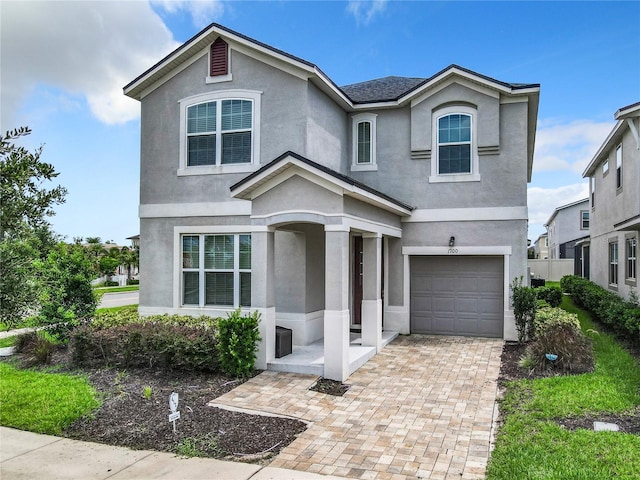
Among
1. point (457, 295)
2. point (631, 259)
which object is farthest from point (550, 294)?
point (457, 295)

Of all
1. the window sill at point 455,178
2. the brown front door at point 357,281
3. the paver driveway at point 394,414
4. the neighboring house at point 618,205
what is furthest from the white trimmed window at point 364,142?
the neighboring house at point 618,205

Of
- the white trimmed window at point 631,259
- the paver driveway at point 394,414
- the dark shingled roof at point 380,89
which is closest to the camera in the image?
the paver driveway at point 394,414

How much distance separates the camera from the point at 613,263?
61.0 feet

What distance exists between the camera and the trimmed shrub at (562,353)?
31.3 ft

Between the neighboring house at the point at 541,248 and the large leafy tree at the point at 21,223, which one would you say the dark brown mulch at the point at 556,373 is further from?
the neighboring house at the point at 541,248

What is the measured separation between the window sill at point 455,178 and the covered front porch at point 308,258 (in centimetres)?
252

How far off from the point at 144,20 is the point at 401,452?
7.22m

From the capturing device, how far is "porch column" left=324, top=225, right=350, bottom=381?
368 inches

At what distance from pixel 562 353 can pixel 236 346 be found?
21.2 ft

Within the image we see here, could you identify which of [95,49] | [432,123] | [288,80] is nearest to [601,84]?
[432,123]

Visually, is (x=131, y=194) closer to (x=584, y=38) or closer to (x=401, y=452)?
(x=401, y=452)

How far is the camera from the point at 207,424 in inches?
273

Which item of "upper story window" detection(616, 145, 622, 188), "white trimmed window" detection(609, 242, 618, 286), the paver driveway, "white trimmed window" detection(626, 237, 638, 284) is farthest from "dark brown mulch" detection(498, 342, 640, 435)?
"upper story window" detection(616, 145, 622, 188)

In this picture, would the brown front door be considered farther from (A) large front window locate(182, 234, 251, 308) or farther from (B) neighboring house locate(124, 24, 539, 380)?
(A) large front window locate(182, 234, 251, 308)
